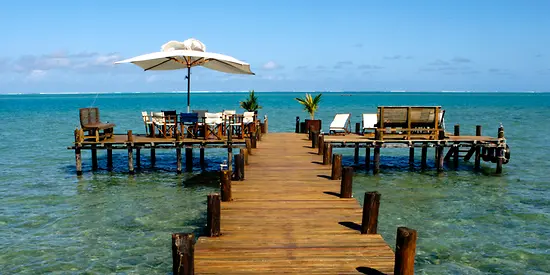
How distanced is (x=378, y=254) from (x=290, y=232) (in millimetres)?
1621

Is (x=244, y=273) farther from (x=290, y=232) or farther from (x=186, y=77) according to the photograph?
(x=186, y=77)

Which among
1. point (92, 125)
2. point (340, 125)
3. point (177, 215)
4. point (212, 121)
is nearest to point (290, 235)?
point (177, 215)

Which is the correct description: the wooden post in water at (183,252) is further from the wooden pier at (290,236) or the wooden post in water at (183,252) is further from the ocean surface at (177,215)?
the ocean surface at (177,215)

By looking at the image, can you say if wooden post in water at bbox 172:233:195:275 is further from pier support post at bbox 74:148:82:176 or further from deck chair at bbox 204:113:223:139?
pier support post at bbox 74:148:82:176

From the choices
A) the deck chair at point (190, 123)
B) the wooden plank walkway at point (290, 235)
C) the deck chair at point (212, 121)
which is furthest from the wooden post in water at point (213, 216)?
the deck chair at point (212, 121)

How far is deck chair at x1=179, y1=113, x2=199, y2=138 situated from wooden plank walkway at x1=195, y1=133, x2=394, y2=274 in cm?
796

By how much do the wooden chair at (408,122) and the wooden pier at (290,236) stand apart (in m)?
9.68

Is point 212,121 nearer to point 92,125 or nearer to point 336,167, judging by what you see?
point 92,125

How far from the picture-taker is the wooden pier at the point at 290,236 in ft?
21.1

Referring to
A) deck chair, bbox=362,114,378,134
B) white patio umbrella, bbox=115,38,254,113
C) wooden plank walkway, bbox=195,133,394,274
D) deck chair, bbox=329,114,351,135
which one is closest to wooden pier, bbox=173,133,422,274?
wooden plank walkway, bbox=195,133,394,274

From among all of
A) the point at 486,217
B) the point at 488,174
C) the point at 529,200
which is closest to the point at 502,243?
the point at 486,217

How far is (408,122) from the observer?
20.9 metres

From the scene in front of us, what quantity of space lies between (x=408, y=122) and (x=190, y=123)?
9637mm

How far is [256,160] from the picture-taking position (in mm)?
15875
